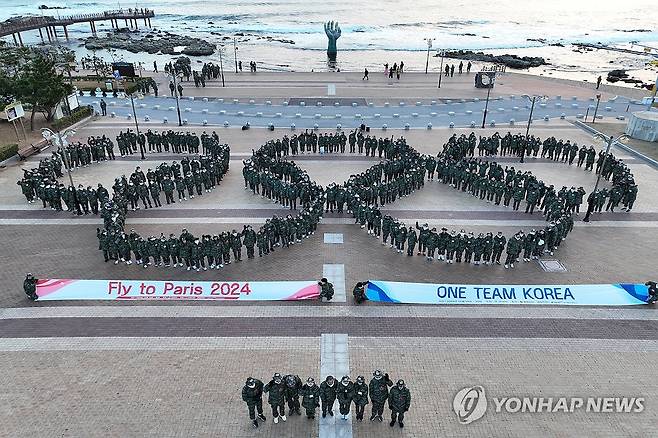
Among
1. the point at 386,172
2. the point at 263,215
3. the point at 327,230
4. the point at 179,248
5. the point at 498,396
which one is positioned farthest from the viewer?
the point at 386,172

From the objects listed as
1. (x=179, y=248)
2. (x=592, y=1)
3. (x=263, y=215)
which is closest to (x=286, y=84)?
(x=263, y=215)

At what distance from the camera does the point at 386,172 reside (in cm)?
2184

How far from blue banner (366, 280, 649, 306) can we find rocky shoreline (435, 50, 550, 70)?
52.8m

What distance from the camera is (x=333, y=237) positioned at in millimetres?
17391

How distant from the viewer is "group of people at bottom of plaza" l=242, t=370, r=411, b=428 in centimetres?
967

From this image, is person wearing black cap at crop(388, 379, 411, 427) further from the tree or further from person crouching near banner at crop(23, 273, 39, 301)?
the tree

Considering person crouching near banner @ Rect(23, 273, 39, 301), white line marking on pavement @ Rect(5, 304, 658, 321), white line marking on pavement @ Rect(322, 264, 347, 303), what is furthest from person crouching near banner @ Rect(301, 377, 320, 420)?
person crouching near banner @ Rect(23, 273, 39, 301)

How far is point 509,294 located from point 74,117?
2950 cm

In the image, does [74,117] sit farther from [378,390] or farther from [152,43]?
[152,43]

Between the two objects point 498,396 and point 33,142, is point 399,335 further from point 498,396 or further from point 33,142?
point 33,142

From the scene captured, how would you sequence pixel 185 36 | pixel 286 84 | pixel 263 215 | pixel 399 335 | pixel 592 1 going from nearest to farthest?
pixel 399 335
pixel 263 215
pixel 286 84
pixel 185 36
pixel 592 1

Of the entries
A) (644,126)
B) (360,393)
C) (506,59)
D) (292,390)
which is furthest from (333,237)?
(506,59)

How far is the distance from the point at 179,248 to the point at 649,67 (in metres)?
67.4

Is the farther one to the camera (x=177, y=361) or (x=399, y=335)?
(x=399, y=335)
